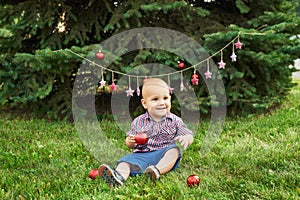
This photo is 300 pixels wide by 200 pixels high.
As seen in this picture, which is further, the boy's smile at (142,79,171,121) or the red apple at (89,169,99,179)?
the boy's smile at (142,79,171,121)

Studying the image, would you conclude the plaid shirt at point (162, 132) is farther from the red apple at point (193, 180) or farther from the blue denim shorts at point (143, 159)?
the red apple at point (193, 180)

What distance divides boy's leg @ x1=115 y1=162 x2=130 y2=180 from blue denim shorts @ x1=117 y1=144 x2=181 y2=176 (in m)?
0.03

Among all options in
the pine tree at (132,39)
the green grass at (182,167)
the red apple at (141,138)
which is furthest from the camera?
the pine tree at (132,39)

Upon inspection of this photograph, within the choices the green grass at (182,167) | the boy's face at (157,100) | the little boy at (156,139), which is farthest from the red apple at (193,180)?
the boy's face at (157,100)

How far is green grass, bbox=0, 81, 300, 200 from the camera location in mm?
2465

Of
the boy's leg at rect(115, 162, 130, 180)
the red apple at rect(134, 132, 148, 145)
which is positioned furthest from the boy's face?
the boy's leg at rect(115, 162, 130, 180)

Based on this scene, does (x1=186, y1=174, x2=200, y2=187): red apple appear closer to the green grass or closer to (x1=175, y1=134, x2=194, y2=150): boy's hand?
the green grass

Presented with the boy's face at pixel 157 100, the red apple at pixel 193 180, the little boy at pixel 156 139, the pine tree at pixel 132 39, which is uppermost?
the pine tree at pixel 132 39

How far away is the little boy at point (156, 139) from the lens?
109 inches

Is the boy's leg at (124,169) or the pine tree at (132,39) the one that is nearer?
the boy's leg at (124,169)

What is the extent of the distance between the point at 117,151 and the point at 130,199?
1.05 m

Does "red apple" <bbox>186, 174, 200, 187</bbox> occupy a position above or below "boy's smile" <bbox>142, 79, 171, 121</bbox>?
below

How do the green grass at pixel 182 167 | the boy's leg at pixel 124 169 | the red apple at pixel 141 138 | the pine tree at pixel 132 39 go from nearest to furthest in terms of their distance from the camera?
the green grass at pixel 182 167 → the boy's leg at pixel 124 169 → the red apple at pixel 141 138 → the pine tree at pixel 132 39

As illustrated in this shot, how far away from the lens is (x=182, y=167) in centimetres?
296
